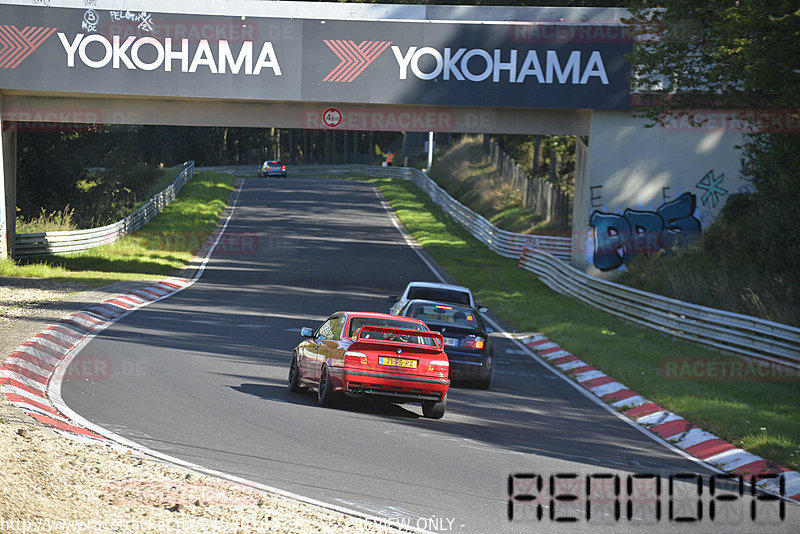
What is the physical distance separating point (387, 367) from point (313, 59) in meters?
17.1

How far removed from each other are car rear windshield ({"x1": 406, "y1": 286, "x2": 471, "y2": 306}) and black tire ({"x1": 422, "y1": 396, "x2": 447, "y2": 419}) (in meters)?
5.56

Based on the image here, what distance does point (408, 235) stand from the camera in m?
46.9

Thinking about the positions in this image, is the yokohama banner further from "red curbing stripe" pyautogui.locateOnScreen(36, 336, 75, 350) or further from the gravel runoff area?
the gravel runoff area

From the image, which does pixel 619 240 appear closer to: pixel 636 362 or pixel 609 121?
pixel 609 121

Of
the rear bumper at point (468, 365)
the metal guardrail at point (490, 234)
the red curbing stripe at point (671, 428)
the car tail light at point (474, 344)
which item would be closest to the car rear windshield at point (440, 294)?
the car tail light at point (474, 344)

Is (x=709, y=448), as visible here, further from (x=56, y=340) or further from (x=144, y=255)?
(x=144, y=255)

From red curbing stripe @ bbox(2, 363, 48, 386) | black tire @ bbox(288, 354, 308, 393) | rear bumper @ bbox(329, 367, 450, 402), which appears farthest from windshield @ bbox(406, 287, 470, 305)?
red curbing stripe @ bbox(2, 363, 48, 386)

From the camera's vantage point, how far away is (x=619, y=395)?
1516 cm

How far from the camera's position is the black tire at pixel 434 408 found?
12.4 meters

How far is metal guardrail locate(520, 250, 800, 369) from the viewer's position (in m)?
16.8

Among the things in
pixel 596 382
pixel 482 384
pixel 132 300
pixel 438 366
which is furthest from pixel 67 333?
pixel 596 382

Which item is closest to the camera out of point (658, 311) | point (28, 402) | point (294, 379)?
point (28, 402)

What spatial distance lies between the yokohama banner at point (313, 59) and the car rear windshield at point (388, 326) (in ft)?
50.2

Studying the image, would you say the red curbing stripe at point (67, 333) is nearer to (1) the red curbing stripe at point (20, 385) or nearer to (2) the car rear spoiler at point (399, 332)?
(1) the red curbing stripe at point (20, 385)
